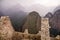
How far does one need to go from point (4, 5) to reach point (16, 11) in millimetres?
900

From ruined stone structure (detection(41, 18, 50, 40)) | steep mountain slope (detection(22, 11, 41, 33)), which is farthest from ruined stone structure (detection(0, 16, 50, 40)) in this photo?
steep mountain slope (detection(22, 11, 41, 33))

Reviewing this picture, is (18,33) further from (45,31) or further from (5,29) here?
(45,31)

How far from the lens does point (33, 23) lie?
475 inches

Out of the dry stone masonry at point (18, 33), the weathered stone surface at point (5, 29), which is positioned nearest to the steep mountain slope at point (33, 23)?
the dry stone masonry at point (18, 33)

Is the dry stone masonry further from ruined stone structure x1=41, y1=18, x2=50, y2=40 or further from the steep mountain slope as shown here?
the steep mountain slope

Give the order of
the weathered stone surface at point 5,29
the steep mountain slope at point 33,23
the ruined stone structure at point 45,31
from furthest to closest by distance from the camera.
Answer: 1. the steep mountain slope at point 33,23
2. the weathered stone surface at point 5,29
3. the ruined stone structure at point 45,31

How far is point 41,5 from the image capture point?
1248cm

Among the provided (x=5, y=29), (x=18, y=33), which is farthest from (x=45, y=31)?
(x=18, y=33)

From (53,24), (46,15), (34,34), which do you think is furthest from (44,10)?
(34,34)

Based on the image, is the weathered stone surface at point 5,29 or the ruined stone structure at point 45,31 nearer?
the ruined stone structure at point 45,31

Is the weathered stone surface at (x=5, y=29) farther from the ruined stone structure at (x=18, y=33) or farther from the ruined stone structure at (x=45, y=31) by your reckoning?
the ruined stone structure at (x=45, y=31)

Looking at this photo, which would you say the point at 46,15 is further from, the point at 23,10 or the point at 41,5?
the point at 23,10

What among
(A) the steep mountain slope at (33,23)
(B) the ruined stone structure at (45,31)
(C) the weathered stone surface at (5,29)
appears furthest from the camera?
(A) the steep mountain slope at (33,23)

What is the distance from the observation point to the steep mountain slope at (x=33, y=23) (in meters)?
11.9
